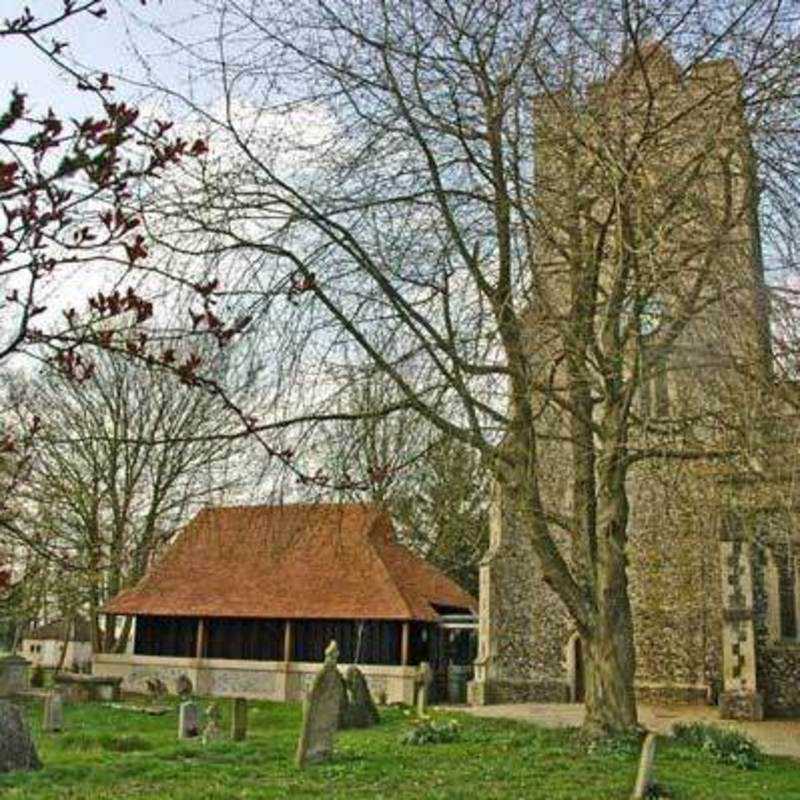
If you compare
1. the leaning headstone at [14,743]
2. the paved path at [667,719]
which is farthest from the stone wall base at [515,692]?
the leaning headstone at [14,743]

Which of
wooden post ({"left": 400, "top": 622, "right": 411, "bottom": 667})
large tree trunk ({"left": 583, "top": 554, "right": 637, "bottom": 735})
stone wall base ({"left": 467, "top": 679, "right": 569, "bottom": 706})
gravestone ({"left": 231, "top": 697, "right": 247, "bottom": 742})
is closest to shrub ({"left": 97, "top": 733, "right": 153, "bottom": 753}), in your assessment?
gravestone ({"left": 231, "top": 697, "right": 247, "bottom": 742})

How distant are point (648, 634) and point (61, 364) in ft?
68.4

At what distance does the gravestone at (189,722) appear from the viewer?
14922 mm

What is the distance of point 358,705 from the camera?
15938 mm

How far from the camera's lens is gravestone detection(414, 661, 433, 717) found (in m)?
19.0

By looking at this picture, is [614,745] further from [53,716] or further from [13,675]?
[13,675]

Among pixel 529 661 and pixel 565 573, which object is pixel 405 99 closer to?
pixel 565 573

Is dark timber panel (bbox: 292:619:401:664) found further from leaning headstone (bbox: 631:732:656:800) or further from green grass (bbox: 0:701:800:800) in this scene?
leaning headstone (bbox: 631:732:656:800)

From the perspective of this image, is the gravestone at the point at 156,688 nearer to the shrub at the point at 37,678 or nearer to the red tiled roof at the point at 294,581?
the red tiled roof at the point at 294,581

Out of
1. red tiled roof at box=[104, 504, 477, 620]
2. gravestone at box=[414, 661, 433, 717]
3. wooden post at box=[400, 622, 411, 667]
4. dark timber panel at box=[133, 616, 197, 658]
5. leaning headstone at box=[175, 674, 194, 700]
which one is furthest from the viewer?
dark timber panel at box=[133, 616, 197, 658]

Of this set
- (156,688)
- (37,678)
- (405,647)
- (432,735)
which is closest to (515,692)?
(405,647)

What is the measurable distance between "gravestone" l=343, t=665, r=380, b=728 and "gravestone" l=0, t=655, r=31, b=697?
8432mm

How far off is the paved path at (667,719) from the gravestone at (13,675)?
9339mm

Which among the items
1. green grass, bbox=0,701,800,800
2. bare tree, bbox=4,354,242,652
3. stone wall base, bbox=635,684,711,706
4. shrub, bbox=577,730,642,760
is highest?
bare tree, bbox=4,354,242,652
